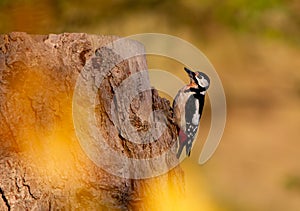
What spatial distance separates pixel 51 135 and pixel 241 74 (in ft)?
11.8

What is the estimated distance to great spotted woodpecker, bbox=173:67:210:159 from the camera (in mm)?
2743

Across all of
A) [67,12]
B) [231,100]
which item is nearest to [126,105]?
[67,12]

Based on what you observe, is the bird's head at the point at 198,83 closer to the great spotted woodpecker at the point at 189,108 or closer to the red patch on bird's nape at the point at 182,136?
the great spotted woodpecker at the point at 189,108

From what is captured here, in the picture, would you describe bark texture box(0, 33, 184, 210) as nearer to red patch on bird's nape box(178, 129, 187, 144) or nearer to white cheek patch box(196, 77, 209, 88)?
red patch on bird's nape box(178, 129, 187, 144)

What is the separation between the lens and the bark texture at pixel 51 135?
1908 millimetres

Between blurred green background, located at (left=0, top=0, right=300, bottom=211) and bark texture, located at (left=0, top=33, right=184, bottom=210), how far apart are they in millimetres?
1514

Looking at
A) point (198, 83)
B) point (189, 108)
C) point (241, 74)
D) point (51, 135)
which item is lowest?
point (51, 135)

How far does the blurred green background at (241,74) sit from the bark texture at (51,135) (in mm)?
1514

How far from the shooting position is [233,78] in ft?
17.7

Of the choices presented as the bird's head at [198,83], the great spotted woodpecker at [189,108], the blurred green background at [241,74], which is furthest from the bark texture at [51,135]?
the blurred green background at [241,74]

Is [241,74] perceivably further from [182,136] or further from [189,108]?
[182,136]

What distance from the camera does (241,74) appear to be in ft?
17.8

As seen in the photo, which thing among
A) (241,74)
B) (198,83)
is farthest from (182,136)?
(241,74)

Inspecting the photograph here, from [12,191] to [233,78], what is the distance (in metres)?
3.65
